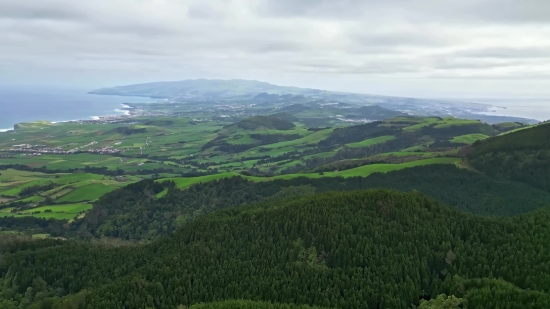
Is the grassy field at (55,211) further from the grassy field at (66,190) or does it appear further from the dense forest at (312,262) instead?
the dense forest at (312,262)

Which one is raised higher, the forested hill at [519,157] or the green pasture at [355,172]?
the forested hill at [519,157]

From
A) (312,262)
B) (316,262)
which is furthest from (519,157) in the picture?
(312,262)

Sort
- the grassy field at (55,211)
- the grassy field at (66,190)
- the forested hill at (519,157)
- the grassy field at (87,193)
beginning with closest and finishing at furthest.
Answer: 1. the forested hill at (519,157)
2. the grassy field at (55,211)
3. the grassy field at (87,193)
4. the grassy field at (66,190)

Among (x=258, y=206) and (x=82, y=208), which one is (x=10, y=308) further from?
(x=82, y=208)

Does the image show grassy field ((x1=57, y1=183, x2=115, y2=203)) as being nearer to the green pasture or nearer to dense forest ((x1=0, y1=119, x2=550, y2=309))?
the green pasture

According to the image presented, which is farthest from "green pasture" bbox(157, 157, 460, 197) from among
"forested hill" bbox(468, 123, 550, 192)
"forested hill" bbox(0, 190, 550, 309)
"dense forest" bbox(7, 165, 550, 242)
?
"forested hill" bbox(0, 190, 550, 309)

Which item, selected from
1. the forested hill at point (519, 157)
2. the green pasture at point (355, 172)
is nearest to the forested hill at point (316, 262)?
the forested hill at point (519, 157)

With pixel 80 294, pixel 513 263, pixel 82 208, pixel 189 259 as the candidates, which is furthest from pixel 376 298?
pixel 82 208
